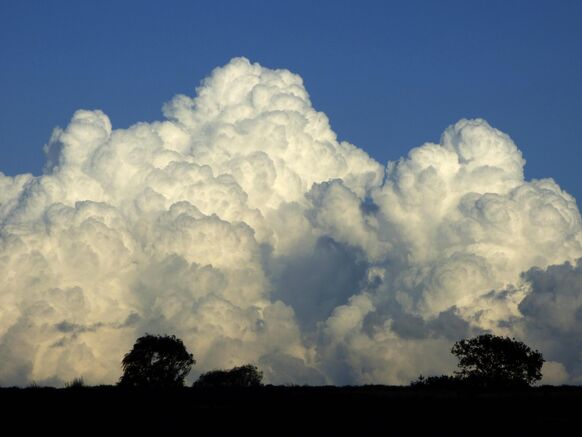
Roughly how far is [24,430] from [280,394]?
17.8 m

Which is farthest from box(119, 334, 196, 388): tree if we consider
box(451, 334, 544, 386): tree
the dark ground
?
the dark ground

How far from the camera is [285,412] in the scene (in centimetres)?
4266

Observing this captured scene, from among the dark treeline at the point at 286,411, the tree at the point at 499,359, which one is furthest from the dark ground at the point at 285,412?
the tree at the point at 499,359

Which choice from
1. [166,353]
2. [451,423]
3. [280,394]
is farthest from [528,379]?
[451,423]

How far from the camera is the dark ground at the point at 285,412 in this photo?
37363 millimetres

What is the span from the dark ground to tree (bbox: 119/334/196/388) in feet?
314

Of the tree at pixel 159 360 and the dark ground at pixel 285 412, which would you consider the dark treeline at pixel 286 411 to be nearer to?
the dark ground at pixel 285 412

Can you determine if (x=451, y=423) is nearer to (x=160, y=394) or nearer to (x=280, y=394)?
(x=280, y=394)

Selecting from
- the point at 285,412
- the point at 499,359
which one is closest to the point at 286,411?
the point at 285,412

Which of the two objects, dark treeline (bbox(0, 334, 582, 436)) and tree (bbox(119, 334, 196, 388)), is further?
tree (bbox(119, 334, 196, 388))

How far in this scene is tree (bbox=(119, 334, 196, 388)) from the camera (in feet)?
490

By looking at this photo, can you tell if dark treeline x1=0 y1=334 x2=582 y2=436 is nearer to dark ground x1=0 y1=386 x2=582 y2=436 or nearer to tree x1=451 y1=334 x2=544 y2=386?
dark ground x1=0 y1=386 x2=582 y2=436

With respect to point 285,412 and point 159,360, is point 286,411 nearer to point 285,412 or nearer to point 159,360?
point 285,412

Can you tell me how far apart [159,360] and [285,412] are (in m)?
112
